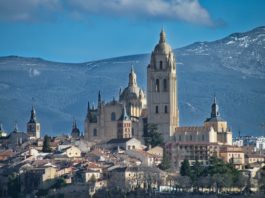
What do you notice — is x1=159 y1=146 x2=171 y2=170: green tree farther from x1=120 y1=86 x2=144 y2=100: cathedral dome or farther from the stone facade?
x1=120 y1=86 x2=144 y2=100: cathedral dome

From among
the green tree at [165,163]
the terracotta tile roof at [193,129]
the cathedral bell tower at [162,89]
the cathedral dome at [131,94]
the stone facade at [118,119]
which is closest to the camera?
the green tree at [165,163]

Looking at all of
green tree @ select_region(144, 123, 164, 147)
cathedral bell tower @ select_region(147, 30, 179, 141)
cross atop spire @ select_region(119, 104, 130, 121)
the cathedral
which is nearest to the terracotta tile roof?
the cathedral

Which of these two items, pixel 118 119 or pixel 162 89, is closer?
pixel 162 89

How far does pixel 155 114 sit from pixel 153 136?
152 centimetres

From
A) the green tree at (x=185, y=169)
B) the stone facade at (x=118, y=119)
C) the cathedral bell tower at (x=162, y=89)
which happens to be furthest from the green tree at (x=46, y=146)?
the green tree at (x=185, y=169)

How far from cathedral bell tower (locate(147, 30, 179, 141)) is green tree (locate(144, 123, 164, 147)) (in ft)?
1.00

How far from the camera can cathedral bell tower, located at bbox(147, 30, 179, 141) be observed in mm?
105688

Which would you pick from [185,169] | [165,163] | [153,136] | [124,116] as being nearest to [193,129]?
[153,136]

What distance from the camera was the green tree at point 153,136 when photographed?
105 m

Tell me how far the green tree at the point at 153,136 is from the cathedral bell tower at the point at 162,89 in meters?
0.31

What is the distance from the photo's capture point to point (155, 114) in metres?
106

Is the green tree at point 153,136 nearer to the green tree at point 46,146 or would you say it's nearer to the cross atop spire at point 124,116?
the cross atop spire at point 124,116

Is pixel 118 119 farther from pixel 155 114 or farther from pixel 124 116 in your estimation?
pixel 155 114

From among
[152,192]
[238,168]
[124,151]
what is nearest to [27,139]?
[124,151]
